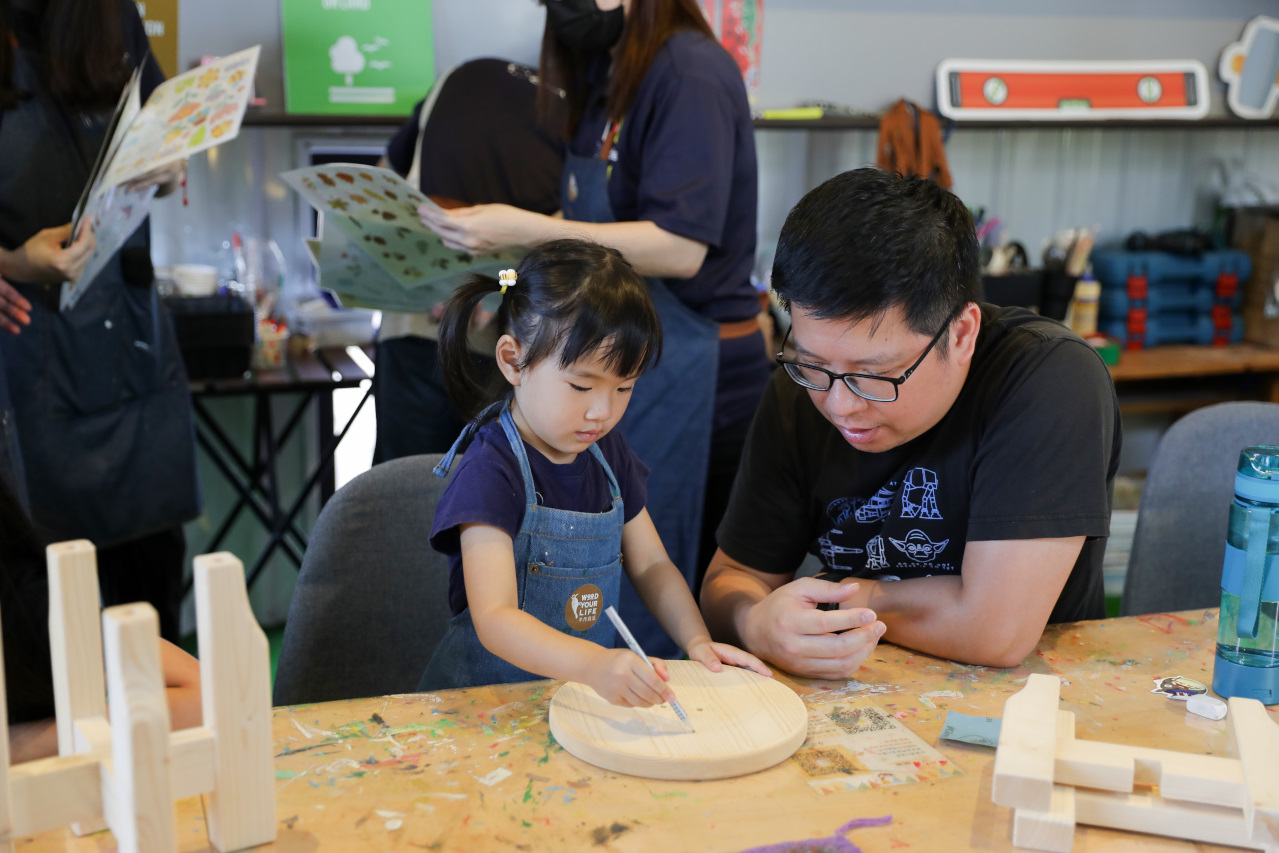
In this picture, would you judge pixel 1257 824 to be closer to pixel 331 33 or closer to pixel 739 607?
pixel 739 607

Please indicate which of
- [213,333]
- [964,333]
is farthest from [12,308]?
[964,333]

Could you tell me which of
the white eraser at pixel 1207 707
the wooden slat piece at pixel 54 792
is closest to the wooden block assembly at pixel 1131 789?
the white eraser at pixel 1207 707

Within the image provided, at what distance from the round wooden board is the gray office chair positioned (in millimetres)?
873

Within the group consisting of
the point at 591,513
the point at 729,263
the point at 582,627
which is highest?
the point at 729,263

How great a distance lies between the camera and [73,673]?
0.80 meters

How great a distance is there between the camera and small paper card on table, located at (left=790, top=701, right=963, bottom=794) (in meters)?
0.97

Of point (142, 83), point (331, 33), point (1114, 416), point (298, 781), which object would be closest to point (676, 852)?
point (298, 781)

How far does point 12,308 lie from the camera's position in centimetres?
188

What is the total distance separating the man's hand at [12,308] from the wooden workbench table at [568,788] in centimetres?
116

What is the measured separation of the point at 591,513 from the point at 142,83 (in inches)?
57.9

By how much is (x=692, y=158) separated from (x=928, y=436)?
704 millimetres

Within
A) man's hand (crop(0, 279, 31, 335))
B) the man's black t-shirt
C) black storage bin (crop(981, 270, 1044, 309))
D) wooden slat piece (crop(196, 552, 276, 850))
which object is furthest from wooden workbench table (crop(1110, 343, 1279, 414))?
wooden slat piece (crop(196, 552, 276, 850))

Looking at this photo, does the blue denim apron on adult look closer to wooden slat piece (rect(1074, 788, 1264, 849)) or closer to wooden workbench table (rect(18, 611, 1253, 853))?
wooden workbench table (rect(18, 611, 1253, 853))

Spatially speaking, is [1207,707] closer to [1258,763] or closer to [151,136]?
[1258,763]
